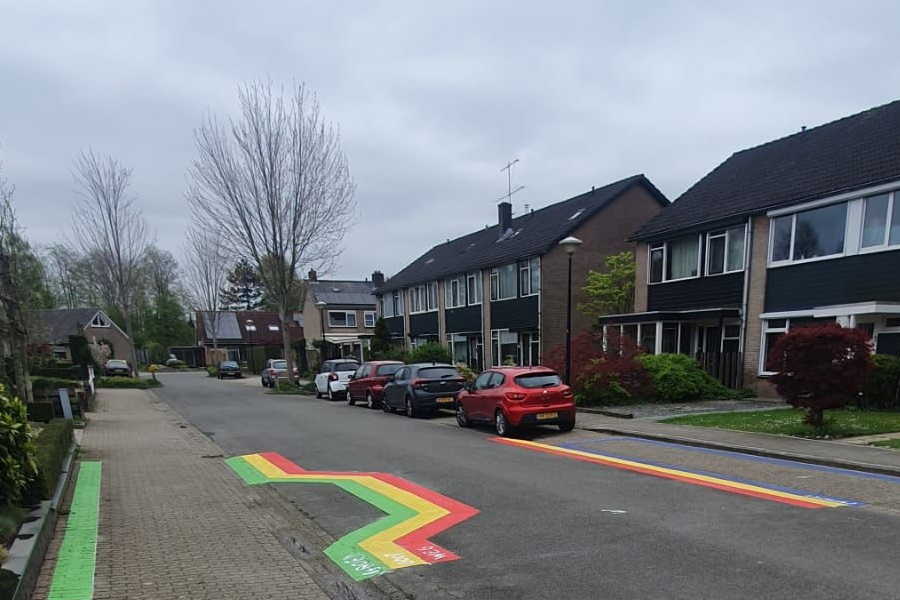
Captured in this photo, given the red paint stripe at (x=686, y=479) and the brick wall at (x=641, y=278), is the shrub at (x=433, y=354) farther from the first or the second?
the red paint stripe at (x=686, y=479)

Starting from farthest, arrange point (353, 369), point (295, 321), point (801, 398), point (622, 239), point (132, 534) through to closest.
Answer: point (295, 321), point (622, 239), point (353, 369), point (801, 398), point (132, 534)

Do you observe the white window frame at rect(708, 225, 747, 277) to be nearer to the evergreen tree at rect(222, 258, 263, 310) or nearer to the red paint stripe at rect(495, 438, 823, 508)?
the red paint stripe at rect(495, 438, 823, 508)

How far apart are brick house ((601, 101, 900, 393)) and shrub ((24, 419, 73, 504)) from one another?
16053 millimetres

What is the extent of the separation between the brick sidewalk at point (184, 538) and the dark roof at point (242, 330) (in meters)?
58.8

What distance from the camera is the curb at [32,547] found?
399cm

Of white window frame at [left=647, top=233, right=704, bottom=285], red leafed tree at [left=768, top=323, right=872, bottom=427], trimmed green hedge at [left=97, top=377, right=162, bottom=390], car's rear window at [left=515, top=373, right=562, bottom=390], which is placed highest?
white window frame at [left=647, top=233, right=704, bottom=285]

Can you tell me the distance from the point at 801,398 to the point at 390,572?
8.70m

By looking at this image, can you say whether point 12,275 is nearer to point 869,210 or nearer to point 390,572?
point 390,572

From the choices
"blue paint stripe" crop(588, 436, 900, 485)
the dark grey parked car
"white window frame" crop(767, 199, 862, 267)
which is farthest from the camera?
the dark grey parked car

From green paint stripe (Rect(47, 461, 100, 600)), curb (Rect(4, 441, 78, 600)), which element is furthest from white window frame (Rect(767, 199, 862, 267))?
curb (Rect(4, 441, 78, 600))

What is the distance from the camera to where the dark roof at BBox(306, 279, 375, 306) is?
5275 cm

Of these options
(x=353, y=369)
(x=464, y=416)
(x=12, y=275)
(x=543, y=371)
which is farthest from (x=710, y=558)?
(x=353, y=369)

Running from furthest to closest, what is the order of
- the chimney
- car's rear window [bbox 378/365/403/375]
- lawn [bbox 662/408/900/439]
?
the chimney → car's rear window [bbox 378/365/403/375] → lawn [bbox 662/408/900/439]

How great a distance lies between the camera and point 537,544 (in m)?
5.17
